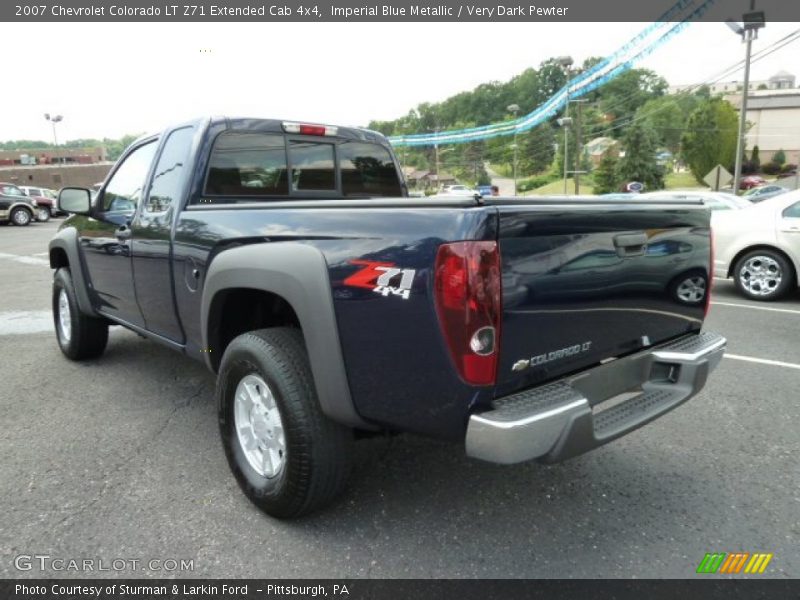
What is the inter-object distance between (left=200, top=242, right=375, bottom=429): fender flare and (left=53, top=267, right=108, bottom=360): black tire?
3.01 meters

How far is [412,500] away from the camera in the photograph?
2.74 meters

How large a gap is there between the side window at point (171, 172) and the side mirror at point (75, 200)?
3.12 ft

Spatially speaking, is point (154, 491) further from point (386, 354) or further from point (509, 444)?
point (509, 444)

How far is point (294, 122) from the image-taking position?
3633 millimetres

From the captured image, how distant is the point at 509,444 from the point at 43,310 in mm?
7281

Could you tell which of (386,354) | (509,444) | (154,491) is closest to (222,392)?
(154,491)

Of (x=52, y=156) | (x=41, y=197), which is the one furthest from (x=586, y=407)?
(x=52, y=156)

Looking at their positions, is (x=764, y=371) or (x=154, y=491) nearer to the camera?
(x=154, y=491)

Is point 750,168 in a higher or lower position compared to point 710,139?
lower

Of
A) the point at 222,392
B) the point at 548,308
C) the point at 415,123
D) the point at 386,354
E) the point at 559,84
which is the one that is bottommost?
the point at 222,392

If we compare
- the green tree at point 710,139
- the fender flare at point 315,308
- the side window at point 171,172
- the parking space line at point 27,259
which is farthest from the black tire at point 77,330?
the green tree at point 710,139

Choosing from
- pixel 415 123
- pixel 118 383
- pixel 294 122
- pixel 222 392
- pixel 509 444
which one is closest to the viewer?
pixel 509 444

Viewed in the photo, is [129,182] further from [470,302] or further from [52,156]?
[52,156]

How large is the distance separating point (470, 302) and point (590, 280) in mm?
648
